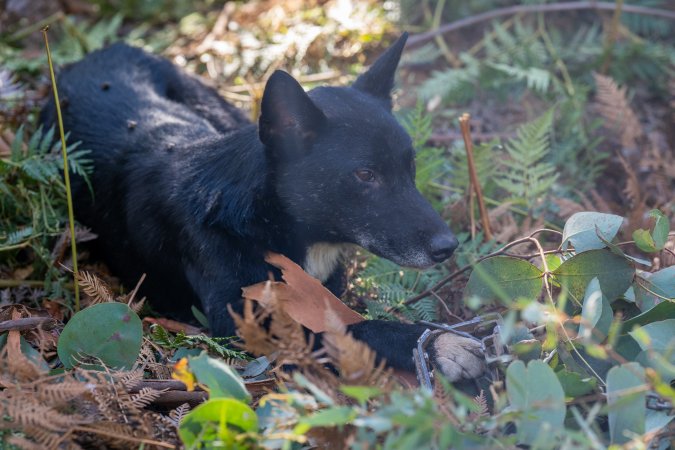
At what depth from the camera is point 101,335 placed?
9.82ft

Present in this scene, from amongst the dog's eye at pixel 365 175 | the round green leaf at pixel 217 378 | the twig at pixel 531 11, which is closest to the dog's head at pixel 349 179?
the dog's eye at pixel 365 175

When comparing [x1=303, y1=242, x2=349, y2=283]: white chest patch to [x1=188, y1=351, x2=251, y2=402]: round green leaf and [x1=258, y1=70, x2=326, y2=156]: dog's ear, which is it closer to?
[x1=258, y1=70, x2=326, y2=156]: dog's ear

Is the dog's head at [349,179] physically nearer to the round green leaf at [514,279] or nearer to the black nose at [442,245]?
the black nose at [442,245]

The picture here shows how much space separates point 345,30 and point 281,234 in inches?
128

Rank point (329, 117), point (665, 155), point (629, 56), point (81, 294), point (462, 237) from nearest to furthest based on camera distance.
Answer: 1. point (329, 117)
2. point (81, 294)
3. point (462, 237)
4. point (665, 155)
5. point (629, 56)

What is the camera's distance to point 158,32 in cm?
696

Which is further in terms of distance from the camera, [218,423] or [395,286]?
[395,286]

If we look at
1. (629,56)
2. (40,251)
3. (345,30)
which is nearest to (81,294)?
(40,251)

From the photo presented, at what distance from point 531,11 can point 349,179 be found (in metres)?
3.76

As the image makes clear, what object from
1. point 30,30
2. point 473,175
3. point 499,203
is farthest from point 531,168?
point 30,30

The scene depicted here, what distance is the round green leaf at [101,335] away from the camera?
2.99 m

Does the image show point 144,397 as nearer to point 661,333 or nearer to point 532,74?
point 661,333

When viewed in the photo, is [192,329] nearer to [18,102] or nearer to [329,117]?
[329,117]

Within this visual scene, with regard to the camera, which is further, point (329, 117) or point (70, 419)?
point (329, 117)
